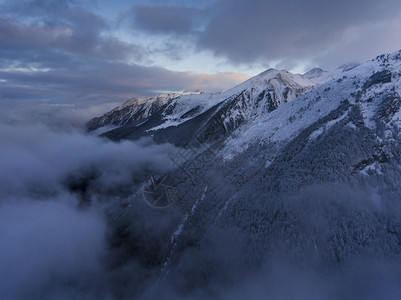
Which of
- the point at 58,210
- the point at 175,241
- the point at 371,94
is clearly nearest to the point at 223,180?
the point at 175,241

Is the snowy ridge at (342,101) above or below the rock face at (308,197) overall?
above

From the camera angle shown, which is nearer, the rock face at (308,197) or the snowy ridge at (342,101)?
the rock face at (308,197)

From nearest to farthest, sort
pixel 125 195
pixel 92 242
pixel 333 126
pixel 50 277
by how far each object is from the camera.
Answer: pixel 333 126 → pixel 50 277 → pixel 92 242 → pixel 125 195

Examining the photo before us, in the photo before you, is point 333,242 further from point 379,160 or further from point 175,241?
point 175,241

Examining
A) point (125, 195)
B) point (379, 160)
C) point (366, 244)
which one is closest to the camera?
point (366, 244)

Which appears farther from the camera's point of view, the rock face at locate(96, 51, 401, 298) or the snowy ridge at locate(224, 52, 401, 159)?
the snowy ridge at locate(224, 52, 401, 159)

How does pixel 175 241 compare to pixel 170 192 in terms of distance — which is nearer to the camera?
pixel 175 241

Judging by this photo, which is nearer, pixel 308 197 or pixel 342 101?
pixel 308 197

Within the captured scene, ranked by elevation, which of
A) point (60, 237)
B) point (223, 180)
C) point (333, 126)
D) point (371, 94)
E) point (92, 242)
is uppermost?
point (371, 94)
